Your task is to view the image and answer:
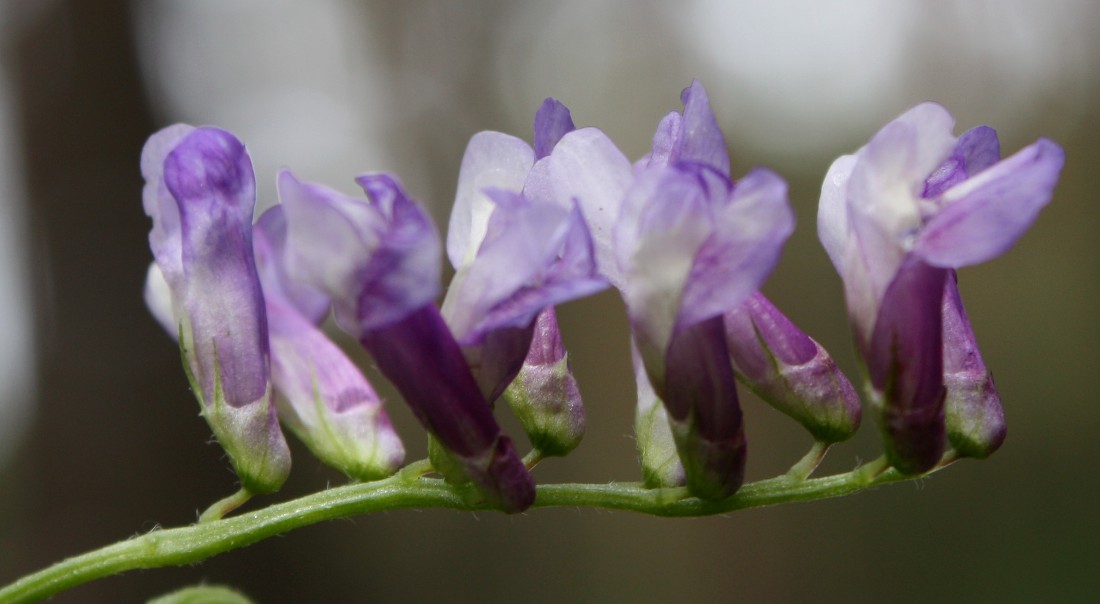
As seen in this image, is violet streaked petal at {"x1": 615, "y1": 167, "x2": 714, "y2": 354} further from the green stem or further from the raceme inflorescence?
the green stem

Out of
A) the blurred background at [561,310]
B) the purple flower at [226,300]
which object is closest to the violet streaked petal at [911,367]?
the purple flower at [226,300]

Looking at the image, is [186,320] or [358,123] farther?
[358,123]

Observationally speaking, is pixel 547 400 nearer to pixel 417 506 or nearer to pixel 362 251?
pixel 417 506

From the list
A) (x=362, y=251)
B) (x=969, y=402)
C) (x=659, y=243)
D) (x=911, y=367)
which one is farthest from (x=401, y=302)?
(x=969, y=402)

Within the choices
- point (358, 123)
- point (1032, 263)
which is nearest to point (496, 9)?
point (358, 123)

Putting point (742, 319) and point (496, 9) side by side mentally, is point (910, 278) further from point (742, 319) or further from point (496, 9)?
point (496, 9)
